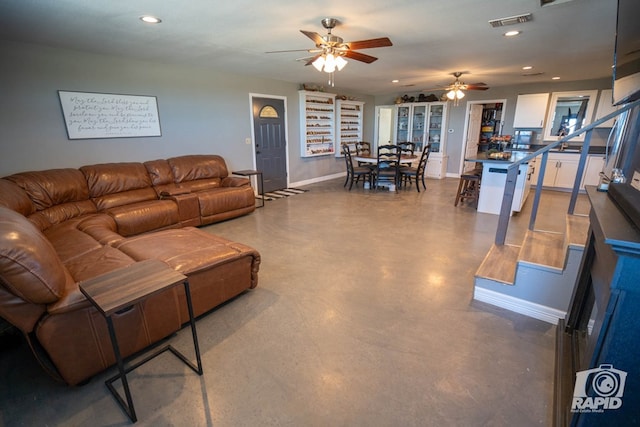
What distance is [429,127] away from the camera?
7965 millimetres

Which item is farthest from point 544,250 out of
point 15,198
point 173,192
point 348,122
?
point 348,122

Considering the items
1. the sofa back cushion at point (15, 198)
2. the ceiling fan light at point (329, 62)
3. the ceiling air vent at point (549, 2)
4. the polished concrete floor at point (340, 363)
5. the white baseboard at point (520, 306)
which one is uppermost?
the ceiling air vent at point (549, 2)

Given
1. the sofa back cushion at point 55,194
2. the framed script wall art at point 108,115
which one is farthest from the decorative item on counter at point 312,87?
the sofa back cushion at point 55,194

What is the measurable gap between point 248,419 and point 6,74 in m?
4.37

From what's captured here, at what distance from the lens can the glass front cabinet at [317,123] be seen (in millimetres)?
6746

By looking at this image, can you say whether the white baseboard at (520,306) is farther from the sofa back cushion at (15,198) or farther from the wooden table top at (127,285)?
the sofa back cushion at (15,198)

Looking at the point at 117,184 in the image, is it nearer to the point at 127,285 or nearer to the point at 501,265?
the point at 127,285

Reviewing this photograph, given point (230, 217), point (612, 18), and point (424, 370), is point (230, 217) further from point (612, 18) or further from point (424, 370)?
point (612, 18)

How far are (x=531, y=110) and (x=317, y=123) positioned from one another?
4.82m

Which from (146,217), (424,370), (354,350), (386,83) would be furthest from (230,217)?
(386,83)

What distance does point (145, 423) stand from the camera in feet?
4.71

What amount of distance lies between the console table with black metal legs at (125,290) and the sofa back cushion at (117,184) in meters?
2.68

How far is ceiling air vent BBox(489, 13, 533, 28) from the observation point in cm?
255
